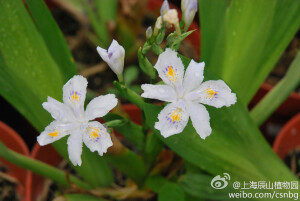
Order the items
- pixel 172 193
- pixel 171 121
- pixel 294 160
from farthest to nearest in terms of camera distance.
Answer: pixel 294 160 → pixel 172 193 → pixel 171 121

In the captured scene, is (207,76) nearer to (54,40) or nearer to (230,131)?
(230,131)

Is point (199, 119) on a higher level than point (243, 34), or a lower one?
lower

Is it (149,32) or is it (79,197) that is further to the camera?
(79,197)

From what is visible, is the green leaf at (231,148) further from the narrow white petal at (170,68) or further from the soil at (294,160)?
the soil at (294,160)

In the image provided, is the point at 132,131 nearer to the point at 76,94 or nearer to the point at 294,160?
the point at 76,94

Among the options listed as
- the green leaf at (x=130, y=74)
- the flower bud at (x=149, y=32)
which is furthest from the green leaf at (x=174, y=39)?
the green leaf at (x=130, y=74)

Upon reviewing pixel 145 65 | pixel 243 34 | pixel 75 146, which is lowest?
pixel 75 146

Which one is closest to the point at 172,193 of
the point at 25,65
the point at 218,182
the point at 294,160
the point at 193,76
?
the point at 218,182
